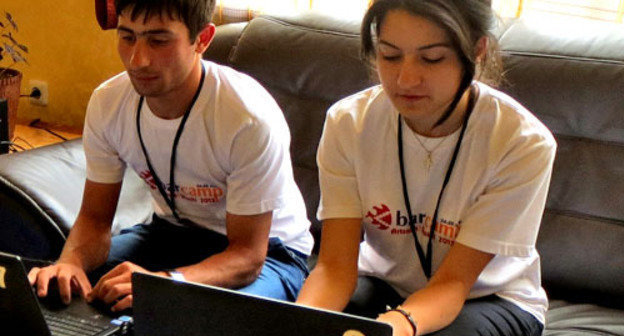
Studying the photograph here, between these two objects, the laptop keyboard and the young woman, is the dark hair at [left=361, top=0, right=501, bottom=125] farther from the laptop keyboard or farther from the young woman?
the laptop keyboard

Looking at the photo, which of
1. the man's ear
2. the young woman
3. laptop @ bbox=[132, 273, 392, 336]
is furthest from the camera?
the man's ear

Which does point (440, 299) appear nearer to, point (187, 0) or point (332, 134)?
point (332, 134)

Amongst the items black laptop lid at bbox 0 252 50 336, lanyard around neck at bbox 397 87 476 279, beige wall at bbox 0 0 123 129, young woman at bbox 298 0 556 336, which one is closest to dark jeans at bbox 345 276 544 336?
young woman at bbox 298 0 556 336

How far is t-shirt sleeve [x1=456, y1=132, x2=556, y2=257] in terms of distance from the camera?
1.45 meters

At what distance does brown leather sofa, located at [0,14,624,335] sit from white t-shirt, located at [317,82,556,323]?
0.72 feet

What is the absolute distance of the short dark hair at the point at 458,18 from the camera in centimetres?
138

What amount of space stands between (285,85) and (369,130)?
664mm

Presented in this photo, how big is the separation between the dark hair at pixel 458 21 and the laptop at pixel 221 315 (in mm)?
601

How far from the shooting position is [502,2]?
7.80 ft

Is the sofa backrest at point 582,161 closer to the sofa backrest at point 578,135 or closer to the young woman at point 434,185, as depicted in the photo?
the sofa backrest at point 578,135

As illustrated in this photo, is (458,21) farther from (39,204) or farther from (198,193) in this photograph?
(39,204)

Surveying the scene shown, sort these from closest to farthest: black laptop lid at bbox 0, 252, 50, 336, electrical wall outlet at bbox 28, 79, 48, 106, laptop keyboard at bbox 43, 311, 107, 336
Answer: black laptop lid at bbox 0, 252, 50, 336
laptop keyboard at bbox 43, 311, 107, 336
electrical wall outlet at bbox 28, 79, 48, 106

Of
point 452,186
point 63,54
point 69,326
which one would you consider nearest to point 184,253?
point 69,326

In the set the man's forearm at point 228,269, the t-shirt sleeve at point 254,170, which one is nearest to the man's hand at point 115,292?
the man's forearm at point 228,269
